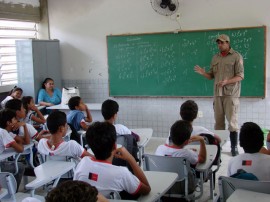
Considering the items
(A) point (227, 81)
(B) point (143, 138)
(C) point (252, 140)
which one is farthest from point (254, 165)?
(A) point (227, 81)

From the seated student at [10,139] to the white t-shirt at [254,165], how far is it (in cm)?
205

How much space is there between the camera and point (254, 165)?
7.88 feet

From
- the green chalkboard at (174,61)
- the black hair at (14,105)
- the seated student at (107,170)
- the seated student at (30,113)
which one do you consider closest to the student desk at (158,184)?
the seated student at (107,170)

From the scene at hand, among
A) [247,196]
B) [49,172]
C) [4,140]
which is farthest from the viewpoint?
[4,140]

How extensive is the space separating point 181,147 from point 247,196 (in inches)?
37.8

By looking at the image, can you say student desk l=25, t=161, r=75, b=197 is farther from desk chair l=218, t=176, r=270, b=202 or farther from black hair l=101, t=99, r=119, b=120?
desk chair l=218, t=176, r=270, b=202

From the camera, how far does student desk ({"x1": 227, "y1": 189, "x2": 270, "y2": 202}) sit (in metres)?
1.99

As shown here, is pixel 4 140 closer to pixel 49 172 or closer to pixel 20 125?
pixel 20 125

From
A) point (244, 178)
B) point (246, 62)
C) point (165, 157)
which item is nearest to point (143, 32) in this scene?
point (246, 62)

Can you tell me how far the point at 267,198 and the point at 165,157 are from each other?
975 mm

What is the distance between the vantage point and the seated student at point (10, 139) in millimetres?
3469

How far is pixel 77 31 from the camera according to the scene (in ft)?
23.2

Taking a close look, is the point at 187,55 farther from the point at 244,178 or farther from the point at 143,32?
the point at 244,178

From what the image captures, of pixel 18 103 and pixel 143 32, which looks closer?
pixel 18 103
